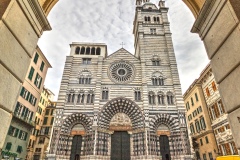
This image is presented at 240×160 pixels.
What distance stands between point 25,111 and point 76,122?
6.11 m

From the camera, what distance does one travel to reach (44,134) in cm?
3052

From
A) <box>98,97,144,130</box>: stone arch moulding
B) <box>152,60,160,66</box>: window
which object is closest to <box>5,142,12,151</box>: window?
<box>98,97,144,130</box>: stone arch moulding

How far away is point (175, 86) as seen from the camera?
2262 centimetres

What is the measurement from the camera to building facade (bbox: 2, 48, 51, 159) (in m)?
16.9

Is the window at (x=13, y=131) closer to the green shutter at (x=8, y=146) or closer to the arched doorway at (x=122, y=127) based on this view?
the green shutter at (x=8, y=146)

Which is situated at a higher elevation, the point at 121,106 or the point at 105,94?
the point at 105,94

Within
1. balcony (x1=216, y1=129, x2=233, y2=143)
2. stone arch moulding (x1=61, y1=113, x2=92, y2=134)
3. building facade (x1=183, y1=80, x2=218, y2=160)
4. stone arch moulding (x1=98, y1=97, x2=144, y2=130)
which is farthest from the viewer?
building facade (x1=183, y1=80, x2=218, y2=160)

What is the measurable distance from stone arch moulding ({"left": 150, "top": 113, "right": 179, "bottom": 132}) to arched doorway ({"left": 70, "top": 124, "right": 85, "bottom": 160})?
9004 mm

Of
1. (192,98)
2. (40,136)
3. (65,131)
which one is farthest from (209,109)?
(40,136)

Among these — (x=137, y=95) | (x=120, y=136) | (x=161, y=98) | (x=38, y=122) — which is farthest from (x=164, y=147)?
(x=38, y=122)

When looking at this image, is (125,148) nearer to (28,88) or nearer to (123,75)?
(123,75)

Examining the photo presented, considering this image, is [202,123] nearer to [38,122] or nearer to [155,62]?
[155,62]

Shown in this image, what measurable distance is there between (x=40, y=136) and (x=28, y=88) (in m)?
14.7

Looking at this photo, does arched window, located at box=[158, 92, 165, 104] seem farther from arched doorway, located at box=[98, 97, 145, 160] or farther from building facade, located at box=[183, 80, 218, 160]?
building facade, located at box=[183, 80, 218, 160]
